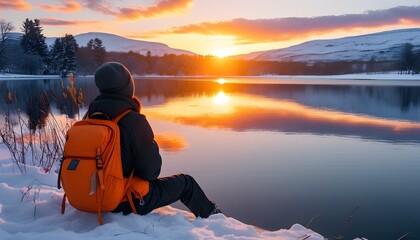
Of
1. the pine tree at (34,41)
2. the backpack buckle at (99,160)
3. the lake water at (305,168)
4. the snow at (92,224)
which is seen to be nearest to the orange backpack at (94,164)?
the backpack buckle at (99,160)

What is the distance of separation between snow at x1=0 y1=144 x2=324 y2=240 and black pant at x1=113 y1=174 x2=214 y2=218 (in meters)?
0.09

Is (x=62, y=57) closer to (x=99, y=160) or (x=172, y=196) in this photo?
(x=172, y=196)

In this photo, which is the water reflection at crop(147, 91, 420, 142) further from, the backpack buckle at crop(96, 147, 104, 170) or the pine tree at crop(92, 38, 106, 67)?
the pine tree at crop(92, 38, 106, 67)

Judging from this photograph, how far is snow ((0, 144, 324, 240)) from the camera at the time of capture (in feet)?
9.46

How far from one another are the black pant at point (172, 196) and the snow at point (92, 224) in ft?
0.30

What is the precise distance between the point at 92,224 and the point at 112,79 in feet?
4.08

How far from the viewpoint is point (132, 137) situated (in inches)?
118

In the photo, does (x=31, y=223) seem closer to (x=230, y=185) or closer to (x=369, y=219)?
(x=230, y=185)

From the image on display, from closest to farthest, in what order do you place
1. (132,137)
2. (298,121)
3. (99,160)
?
1. (99,160)
2. (132,137)
3. (298,121)

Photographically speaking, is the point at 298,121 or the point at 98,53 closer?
the point at 298,121

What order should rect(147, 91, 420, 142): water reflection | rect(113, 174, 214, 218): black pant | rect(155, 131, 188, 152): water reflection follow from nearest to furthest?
1. rect(113, 174, 214, 218): black pant
2. rect(155, 131, 188, 152): water reflection
3. rect(147, 91, 420, 142): water reflection

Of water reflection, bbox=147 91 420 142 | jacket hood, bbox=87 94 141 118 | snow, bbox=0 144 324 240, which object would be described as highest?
jacket hood, bbox=87 94 141 118

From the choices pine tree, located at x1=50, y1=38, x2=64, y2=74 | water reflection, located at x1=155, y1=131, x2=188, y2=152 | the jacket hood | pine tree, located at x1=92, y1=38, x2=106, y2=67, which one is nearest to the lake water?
water reflection, located at x1=155, y1=131, x2=188, y2=152

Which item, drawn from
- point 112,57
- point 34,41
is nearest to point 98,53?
point 34,41
